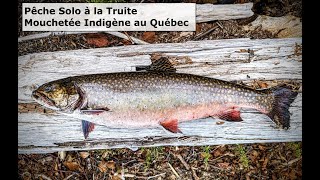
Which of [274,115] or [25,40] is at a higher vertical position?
[25,40]

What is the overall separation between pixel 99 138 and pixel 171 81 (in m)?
0.99

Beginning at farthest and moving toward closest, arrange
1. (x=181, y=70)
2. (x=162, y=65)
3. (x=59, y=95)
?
1. (x=181, y=70)
2. (x=162, y=65)
3. (x=59, y=95)

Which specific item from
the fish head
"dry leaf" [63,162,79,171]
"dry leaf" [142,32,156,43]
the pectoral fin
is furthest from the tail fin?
"dry leaf" [63,162,79,171]

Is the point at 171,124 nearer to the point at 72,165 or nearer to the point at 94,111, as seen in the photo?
the point at 94,111

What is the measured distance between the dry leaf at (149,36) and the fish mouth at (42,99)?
116 cm

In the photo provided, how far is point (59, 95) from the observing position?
3354 millimetres

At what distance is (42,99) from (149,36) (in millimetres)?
1271

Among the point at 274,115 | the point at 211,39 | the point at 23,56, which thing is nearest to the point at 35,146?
the point at 23,56

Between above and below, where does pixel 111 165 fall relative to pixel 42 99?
below

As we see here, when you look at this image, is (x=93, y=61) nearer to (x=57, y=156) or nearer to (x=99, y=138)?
(x=99, y=138)

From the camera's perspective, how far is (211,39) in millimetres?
3645

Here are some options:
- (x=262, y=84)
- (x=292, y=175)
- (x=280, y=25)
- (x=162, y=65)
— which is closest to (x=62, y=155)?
(x=162, y=65)

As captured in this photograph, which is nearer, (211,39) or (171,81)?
(171,81)

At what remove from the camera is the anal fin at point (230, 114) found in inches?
137
